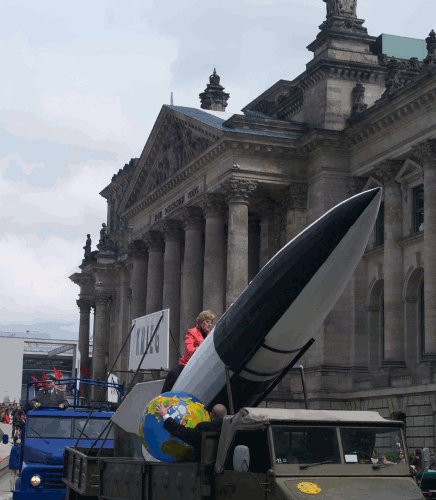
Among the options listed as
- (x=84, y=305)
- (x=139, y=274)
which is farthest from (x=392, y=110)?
(x=84, y=305)

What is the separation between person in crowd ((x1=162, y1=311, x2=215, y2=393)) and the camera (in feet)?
49.2

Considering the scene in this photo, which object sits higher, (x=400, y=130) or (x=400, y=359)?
(x=400, y=130)

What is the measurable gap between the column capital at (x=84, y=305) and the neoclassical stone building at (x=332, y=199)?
28.6 meters

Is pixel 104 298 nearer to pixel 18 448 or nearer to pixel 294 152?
pixel 294 152

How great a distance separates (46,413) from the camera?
19.7m

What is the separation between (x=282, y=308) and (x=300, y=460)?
3.41m

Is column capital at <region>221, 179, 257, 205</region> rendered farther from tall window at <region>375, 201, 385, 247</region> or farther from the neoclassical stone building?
tall window at <region>375, 201, 385, 247</region>

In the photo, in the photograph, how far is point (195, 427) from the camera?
12.3 m

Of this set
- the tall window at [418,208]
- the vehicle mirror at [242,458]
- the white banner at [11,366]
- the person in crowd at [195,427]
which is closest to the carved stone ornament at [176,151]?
the tall window at [418,208]

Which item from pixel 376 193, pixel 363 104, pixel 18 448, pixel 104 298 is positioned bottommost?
pixel 18 448

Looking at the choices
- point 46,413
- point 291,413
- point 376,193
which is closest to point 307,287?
point 376,193

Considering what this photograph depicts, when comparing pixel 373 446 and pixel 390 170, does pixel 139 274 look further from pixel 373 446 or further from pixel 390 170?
pixel 373 446

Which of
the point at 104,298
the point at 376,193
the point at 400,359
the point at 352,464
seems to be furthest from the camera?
the point at 104,298

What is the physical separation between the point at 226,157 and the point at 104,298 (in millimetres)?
34118
